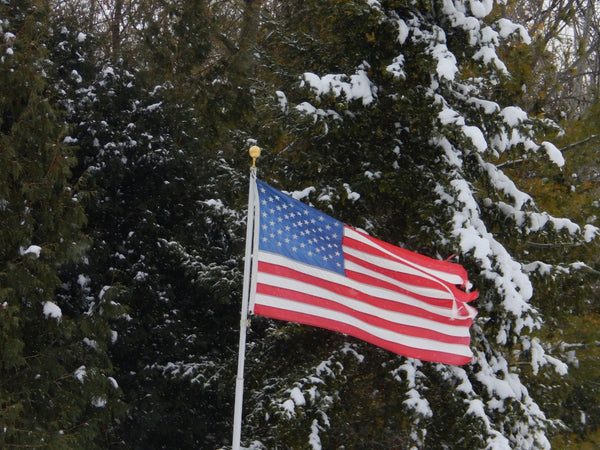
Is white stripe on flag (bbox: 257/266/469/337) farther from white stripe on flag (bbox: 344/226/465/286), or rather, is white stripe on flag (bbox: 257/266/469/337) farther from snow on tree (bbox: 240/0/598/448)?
snow on tree (bbox: 240/0/598/448)

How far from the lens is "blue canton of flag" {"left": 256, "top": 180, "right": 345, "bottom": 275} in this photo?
5406mm

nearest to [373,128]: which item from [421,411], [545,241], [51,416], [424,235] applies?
[424,235]

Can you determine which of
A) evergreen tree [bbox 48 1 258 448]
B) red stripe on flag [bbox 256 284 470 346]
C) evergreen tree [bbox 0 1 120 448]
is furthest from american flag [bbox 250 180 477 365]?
evergreen tree [bbox 48 1 258 448]

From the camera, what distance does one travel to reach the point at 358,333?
557 centimetres

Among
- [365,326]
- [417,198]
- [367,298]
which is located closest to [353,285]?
[367,298]

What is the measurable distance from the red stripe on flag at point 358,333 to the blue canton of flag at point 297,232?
42 cm

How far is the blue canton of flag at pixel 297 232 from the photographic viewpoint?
5.41 m

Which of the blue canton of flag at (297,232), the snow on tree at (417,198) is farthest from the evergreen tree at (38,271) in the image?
the blue canton of flag at (297,232)

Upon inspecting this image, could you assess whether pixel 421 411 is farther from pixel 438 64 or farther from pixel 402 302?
pixel 438 64

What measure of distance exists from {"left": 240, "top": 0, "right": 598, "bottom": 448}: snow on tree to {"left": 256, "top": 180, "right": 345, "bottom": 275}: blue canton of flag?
2.04 m

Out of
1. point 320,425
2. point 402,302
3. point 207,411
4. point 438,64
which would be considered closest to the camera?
point 402,302

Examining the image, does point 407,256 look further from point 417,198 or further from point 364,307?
point 417,198

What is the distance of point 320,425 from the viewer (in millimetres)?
7902

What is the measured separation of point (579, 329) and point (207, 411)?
5550 millimetres
